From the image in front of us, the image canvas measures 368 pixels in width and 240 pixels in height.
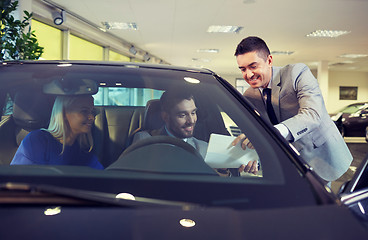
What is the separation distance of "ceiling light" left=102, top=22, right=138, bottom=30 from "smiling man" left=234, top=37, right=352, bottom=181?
25.6 feet

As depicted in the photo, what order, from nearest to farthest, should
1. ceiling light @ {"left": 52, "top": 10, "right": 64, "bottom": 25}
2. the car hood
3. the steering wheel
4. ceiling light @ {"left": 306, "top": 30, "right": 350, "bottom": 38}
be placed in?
1. the car hood
2. the steering wheel
3. ceiling light @ {"left": 52, "top": 10, "right": 64, "bottom": 25}
4. ceiling light @ {"left": 306, "top": 30, "right": 350, "bottom": 38}

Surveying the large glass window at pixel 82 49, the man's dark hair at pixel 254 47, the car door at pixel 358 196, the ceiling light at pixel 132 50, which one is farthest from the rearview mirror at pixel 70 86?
the ceiling light at pixel 132 50

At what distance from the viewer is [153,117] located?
117 cm

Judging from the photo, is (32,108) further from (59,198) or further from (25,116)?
(59,198)

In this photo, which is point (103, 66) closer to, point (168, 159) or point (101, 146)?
point (101, 146)

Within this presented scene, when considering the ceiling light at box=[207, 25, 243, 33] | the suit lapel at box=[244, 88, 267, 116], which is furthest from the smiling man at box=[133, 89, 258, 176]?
the ceiling light at box=[207, 25, 243, 33]

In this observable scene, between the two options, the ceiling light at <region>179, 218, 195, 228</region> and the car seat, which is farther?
the car seat

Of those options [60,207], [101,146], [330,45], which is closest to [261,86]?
[101,146]

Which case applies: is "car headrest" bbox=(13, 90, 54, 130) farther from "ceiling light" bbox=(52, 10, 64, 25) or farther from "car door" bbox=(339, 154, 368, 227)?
"ceiling light" bbox=(52, 10, 64, 25)

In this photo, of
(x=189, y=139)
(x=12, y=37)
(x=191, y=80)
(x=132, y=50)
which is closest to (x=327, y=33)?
(x=132, y=50)

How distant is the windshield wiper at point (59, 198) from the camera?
2.31 feet

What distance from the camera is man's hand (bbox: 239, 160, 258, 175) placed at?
990 mm

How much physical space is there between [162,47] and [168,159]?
12.4 meters

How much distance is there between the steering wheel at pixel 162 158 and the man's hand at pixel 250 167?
0.12m
